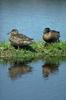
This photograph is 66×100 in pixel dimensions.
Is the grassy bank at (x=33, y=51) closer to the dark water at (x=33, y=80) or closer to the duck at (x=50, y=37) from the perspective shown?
the duck at (x=50, y=37)

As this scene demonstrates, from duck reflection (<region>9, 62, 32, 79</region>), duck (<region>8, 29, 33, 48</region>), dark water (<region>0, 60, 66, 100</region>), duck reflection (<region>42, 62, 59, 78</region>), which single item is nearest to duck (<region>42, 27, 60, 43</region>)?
duck (<region>8, 29, 33, 48</region>)

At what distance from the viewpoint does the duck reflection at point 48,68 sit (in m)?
16.2

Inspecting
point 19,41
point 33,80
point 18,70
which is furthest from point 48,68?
point 19,41

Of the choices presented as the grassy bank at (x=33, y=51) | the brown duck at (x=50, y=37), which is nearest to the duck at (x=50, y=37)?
the brown duck at (x=50, y=37)

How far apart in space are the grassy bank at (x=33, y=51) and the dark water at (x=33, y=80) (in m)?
0.68

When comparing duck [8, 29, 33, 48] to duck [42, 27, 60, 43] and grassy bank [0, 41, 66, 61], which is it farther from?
duck [42, 27, 60, 43]

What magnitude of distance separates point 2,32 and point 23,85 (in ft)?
31.1

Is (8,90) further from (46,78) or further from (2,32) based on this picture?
(2,32)

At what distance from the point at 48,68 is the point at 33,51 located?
1888 mm

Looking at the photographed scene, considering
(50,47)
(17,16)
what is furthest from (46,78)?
(17,16)

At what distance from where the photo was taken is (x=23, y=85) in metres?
14.6

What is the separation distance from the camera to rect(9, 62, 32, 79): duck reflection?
15883mm

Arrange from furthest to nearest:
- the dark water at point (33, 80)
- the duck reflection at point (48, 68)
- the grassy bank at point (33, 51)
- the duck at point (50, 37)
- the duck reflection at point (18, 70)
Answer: the duck at point (50, 37), the grassy bank at point (33, 51), the duck reflection at point (48, 68), the duck reflection at point (18, 70), the dark water at point (33, 80)

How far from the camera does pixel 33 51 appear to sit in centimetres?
1867
